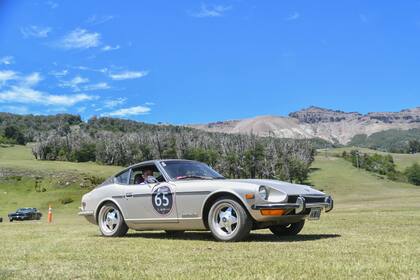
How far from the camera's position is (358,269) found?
6.00 metres

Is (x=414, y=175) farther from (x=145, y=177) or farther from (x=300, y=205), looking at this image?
(x=300, y=205)

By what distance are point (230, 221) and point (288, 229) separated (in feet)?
5.95

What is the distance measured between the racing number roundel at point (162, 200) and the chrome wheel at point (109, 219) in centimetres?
126

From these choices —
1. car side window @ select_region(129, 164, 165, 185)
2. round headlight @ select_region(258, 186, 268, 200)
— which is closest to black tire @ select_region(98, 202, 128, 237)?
A: car side window @ select_region(129, 164, 165, 185)

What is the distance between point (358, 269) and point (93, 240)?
6.04m

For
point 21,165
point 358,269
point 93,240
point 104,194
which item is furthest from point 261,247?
point 21,165

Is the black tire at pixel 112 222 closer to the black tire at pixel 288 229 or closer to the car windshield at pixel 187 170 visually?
the car windshield at pixel 187 170

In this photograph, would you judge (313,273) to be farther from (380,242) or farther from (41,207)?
(41,207)

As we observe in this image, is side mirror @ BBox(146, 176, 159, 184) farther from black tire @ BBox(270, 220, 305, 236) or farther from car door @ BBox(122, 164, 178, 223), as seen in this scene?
black tire @ BBox(270, 220, 305, 236)

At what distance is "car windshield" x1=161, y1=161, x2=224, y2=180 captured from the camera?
10828 millimetres

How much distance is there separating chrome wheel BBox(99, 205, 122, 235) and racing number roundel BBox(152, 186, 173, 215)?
1258 mm

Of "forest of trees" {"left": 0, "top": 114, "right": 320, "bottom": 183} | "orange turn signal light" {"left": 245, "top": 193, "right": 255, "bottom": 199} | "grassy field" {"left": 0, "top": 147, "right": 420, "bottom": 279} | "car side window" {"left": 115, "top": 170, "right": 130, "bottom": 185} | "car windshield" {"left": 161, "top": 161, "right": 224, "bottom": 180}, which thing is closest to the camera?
"grassy field" {"left": 0, "top": 147, "right": 420, "bottom": 279}

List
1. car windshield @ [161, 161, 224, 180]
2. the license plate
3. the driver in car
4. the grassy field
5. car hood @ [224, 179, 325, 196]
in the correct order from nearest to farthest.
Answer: the grassy field < car hood @ [224, 179, 325, 196] < the license plate < car windshield @ [161, 161, 224, 180] < the driver in car

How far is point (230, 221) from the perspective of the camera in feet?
31.1
